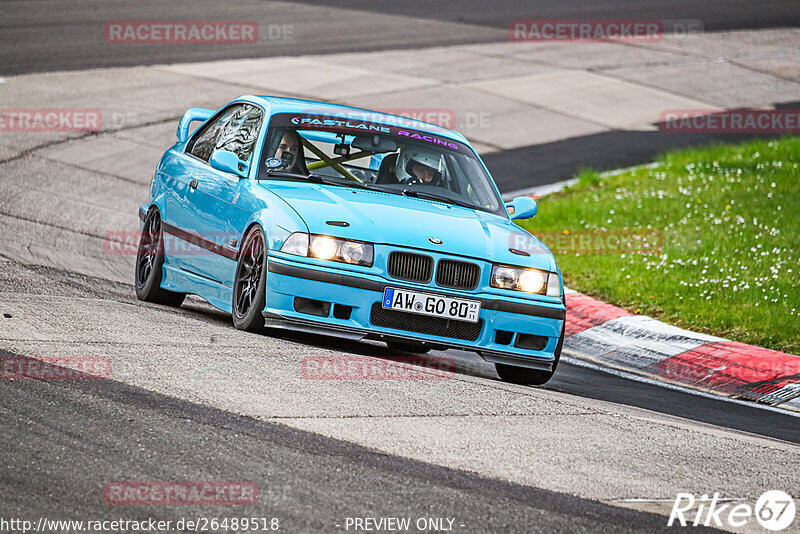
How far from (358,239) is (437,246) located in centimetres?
49

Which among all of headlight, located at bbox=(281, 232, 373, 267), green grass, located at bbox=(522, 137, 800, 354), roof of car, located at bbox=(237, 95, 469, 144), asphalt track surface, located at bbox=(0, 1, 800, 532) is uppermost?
roof of car, located at bbox=(237, 95, 469, 144)

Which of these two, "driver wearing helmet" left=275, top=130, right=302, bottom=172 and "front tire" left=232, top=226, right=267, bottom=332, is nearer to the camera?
"front tire" left=232, top=226, right=267, bottom=332

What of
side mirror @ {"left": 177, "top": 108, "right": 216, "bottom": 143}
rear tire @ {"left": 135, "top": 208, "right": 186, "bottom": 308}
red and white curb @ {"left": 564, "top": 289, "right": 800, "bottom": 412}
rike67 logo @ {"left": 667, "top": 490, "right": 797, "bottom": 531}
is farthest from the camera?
side mirror @ {"left": 177, "top": 108, "right": 216, "bottom": 143}

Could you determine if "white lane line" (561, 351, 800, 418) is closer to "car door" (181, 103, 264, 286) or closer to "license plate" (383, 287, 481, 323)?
"license plate" (383, 287, 481, 323)

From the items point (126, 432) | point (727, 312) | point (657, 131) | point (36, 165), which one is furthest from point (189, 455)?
point (657, 131)

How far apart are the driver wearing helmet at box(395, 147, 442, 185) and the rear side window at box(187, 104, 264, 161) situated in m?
1.06

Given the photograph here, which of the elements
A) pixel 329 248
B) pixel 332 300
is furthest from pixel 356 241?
pixel 332 300

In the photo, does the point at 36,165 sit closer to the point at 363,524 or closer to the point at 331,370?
the point at 331,370

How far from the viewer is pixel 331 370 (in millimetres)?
6641

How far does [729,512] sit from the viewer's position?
5.12m

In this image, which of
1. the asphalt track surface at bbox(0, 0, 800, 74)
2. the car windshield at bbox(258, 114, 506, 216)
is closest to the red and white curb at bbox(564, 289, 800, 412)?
the car windshield at bbox(258, 114, 506, 216)

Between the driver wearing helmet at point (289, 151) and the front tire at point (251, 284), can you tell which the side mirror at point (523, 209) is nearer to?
the driver wearing helmet at point (289, 151)

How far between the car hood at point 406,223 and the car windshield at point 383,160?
30cm

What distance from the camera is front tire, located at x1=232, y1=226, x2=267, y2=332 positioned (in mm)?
7344
